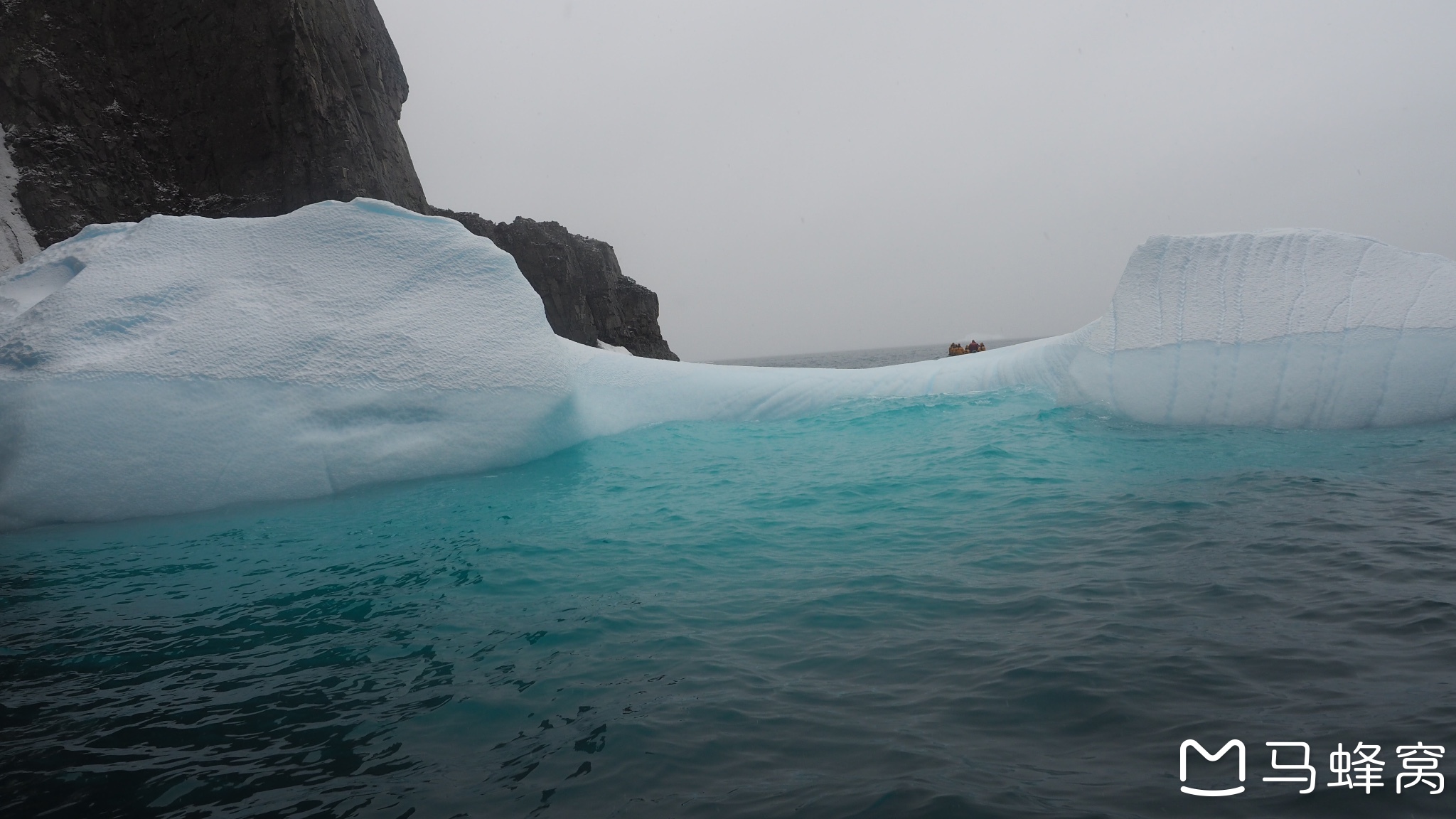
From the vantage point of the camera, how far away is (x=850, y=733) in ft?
7.89

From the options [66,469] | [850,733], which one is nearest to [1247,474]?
[850,733]

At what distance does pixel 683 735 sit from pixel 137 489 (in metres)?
6.42

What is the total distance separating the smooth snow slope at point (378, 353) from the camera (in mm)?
6484

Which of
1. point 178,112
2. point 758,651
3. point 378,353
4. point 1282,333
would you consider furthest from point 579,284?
point 758,651

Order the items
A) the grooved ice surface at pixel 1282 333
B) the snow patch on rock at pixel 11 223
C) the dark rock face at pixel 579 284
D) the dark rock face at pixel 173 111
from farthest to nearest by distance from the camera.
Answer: the dark rock face at pixel 579 284 < the dark rock face at pixel 173 111 < the snow patch on rock at pixel 11 223 < the grooved ice surface at pixel 1282 333

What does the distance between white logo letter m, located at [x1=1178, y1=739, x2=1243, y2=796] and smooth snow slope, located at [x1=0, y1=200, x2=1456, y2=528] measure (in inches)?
270

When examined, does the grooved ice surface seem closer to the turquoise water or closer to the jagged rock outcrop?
the turquoise water

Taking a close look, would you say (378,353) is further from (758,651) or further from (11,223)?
(11,223)

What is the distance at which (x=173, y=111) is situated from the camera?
19.0 m

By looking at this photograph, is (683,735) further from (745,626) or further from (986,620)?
(986,620)

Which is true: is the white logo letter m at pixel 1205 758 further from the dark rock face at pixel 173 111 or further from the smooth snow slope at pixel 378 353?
the dark rock face at pixel 173 111

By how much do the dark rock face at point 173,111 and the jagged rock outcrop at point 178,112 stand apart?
27 mm

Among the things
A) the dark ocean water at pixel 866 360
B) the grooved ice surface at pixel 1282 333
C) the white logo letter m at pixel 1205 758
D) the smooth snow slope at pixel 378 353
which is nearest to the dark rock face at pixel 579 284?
the dark ocean water at pixel 866 360

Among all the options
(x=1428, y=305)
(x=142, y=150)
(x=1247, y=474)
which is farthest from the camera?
(x=142, y=150)
